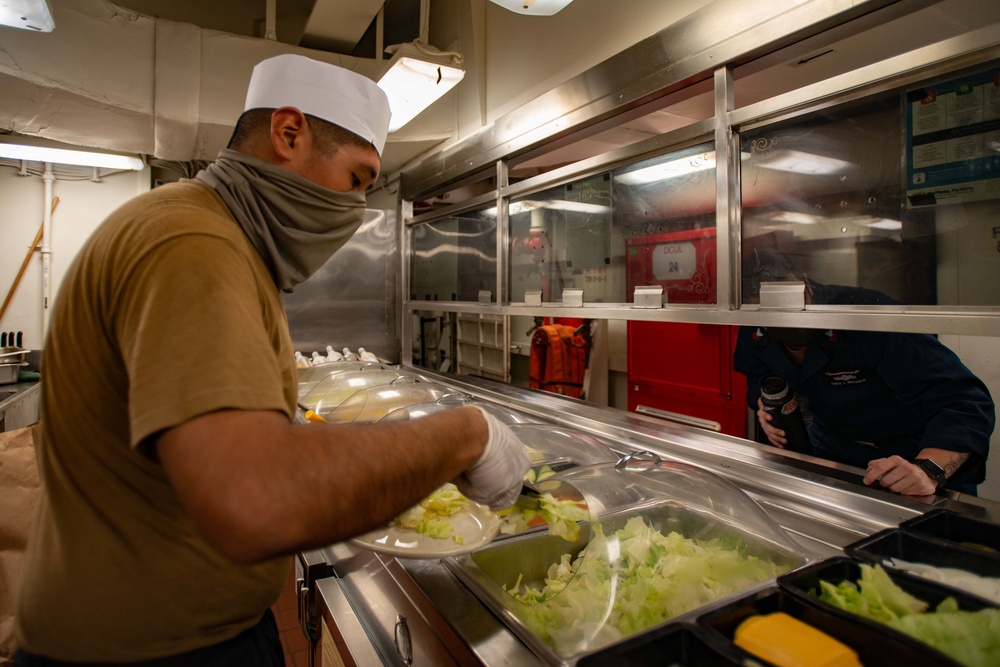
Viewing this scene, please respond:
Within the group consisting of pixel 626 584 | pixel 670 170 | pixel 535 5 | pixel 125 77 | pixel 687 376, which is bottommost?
pixel 626 584

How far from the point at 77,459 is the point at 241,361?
0.43 metres

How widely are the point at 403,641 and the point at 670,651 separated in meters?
0.68

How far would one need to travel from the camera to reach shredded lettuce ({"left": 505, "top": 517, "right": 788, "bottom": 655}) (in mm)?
1075

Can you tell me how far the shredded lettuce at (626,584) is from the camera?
3.53ft

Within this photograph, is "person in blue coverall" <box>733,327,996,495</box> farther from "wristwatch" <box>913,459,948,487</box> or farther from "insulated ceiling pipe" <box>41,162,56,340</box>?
"insulated ceiling pipe" <box>41,162,56,340</box>

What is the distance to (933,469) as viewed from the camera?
159cm

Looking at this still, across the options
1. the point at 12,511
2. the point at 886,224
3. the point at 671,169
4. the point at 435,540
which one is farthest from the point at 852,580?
the point at 12,511

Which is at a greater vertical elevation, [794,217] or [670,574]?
[794,217]

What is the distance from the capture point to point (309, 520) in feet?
2.11

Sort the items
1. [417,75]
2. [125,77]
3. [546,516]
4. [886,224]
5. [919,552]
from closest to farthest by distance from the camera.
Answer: [919,552] → [546,516] → [886,224] → [417,75] → [125,77]

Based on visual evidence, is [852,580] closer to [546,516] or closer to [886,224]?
[546,516]

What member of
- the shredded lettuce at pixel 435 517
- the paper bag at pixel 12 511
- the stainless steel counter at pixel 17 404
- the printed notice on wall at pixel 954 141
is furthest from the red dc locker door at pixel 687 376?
the stainless steel counter at pixel 17 404

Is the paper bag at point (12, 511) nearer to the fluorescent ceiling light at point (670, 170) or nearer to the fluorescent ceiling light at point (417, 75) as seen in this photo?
the fluorescent ceiling light at point (417, 75)

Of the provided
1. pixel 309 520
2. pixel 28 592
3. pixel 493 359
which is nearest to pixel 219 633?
pixel 28 592
